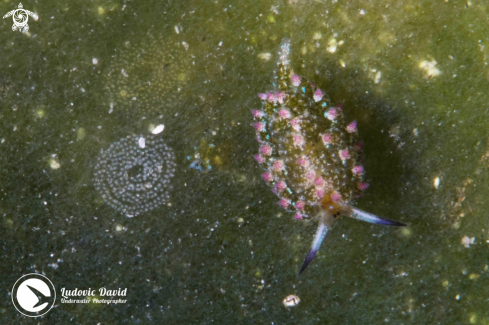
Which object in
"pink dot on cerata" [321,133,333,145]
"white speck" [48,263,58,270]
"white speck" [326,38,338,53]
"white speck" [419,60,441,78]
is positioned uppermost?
"white speck" [326,38,338,53]

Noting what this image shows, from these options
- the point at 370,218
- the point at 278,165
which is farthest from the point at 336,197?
the point at 278,165

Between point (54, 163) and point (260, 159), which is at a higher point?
point (54, 163)

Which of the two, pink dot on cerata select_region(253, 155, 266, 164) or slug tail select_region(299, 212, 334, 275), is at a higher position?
pink dot on cerata select_region(253, 155, 266, 164)

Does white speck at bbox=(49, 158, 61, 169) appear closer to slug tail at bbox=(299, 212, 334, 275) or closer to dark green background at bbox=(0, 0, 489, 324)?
dark green background at bbox=(0, 0, 489, 324)

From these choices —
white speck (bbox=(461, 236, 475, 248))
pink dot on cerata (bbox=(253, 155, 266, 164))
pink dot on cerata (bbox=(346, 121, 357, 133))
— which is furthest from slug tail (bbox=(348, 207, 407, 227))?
pink dot on cerata (bbox=(253, 155, 266, 164))

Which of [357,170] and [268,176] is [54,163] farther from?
[357,170]

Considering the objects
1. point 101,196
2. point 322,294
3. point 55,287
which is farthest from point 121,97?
point 322,294

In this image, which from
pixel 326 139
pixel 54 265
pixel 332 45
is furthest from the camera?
pixel 54 265
